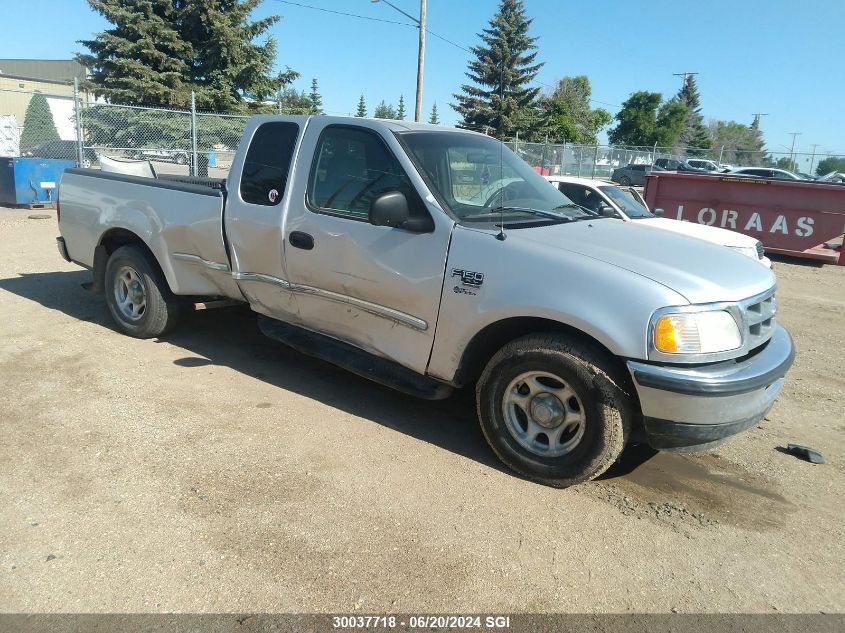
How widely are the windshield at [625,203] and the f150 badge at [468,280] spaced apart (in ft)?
19.8

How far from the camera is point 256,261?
15.3 feet

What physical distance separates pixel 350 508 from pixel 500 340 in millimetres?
1248

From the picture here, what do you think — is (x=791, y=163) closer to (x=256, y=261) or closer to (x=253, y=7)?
(x=253, y=7)

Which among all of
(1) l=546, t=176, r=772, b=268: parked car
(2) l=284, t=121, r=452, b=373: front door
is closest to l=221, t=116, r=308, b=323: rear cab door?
(2) l=284, t=121, r=452, b=373: front door

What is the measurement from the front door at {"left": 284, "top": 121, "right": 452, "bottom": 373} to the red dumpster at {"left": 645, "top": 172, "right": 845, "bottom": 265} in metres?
10.7

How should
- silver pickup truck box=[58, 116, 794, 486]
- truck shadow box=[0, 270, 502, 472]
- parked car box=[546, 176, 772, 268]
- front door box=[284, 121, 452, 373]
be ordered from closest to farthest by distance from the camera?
silver pickup truck box=[58, 116, 794, 486] → front door box=[284, 121, 452, 373] → truck shadow box=[0, 270, 502, 472] → parked car box=[546, 176, 772, 268]

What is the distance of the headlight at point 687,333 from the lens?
304 centimetres

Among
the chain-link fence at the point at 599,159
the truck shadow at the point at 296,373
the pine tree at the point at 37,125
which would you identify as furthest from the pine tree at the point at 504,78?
the truck shadow at the point at 296,373

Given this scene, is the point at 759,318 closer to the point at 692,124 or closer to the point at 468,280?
the point at 468,280

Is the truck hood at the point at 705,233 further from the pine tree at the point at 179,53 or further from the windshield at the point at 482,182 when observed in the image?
the pine tree at the point at 179,53

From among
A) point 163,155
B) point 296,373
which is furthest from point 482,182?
point 163,155

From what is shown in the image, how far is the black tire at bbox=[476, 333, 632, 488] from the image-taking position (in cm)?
324

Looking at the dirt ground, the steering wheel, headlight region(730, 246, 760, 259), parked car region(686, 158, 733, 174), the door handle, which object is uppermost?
parked car region(686, 158, 733, 174)

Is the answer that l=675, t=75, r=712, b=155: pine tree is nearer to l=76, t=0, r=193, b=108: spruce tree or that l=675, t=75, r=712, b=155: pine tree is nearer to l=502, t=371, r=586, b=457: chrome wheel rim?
l=76, t=0, r=193, b=108: spruce tree
